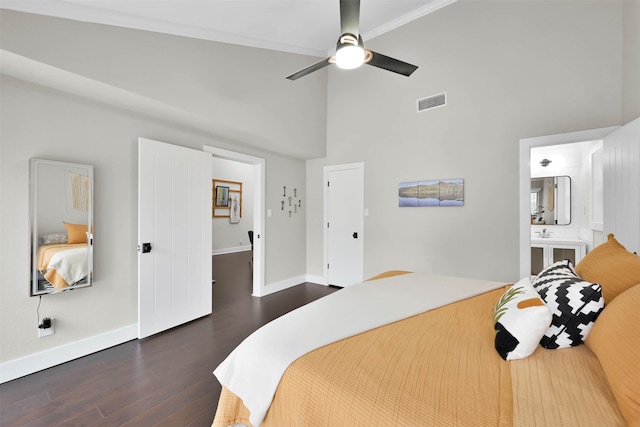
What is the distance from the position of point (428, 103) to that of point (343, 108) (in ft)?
4.45

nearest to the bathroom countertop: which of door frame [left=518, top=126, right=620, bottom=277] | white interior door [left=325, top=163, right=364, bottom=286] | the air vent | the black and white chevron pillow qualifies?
door frame [left=518, top=126, right=620, bottom=277]

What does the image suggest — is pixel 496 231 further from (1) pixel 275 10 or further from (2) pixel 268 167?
(1) pixel 275 10

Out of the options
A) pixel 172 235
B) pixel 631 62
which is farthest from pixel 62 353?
pixel 631 62

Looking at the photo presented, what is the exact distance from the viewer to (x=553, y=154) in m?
4.47

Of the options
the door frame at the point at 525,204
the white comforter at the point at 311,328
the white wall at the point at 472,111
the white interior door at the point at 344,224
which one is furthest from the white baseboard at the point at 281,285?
the door frame at the point at 525,204

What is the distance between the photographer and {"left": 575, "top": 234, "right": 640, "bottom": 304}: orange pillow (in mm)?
1164

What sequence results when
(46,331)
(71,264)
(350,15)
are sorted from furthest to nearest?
1. (71,264)
2. (46,331)
3. (350,15)

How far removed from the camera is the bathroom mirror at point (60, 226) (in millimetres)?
2158

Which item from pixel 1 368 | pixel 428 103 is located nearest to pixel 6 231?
pixel 1 368

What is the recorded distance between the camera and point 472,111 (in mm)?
3379

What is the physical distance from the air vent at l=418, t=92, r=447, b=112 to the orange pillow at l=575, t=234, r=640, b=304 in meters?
2.55

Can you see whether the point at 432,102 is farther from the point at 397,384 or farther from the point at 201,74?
the point at 397,384

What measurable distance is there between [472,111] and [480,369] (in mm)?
3282

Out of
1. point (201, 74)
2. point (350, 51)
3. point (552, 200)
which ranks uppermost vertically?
point (201, 74)
